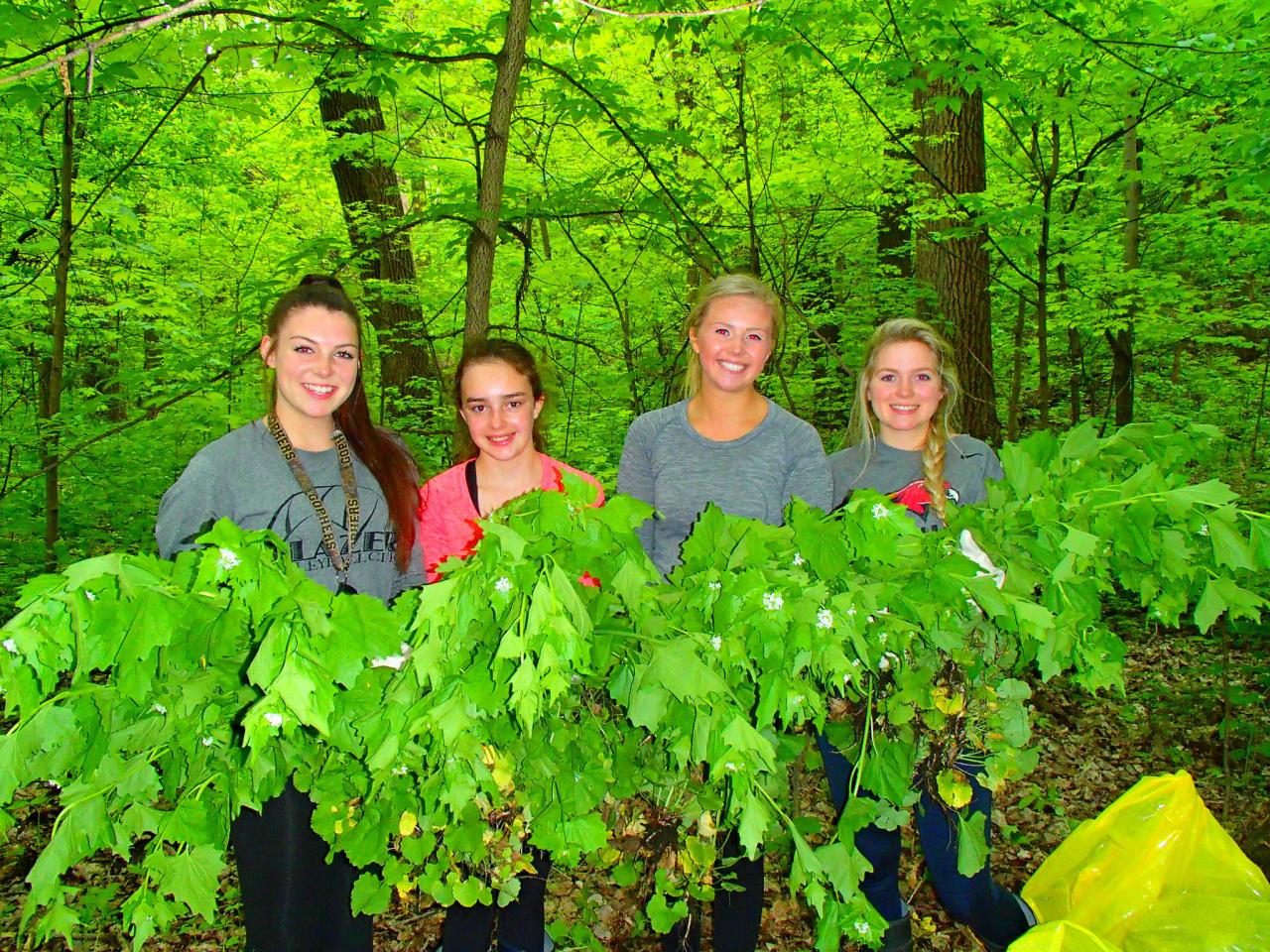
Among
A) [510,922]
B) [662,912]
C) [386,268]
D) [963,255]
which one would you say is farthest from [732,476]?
[386,268]

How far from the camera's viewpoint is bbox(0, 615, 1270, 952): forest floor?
2809 millimetres

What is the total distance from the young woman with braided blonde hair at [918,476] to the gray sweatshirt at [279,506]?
51.6 inches

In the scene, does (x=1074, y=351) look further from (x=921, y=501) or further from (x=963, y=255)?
(x=921, y=501)

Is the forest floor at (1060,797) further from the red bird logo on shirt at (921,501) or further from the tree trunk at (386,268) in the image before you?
the tree trunk at (386,268)

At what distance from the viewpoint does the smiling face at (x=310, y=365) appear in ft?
6.43

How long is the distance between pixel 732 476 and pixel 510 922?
1373 mm

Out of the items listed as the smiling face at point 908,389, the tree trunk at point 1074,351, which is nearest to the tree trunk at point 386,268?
the smiling face at point 908,389

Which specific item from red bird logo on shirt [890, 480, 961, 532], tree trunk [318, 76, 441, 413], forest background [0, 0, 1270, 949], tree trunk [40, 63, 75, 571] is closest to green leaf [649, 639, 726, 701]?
red bird logo on shirt [890, 480, 961, 532]

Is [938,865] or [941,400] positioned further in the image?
[941,400]

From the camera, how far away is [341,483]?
201 centimetres

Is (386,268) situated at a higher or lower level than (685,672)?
higher

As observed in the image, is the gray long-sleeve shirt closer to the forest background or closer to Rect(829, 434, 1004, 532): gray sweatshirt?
Rect(829, 434, 1004, 532): gray sweatshirt

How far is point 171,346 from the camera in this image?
6.88 metres

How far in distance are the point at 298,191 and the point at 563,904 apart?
788 centimetres
